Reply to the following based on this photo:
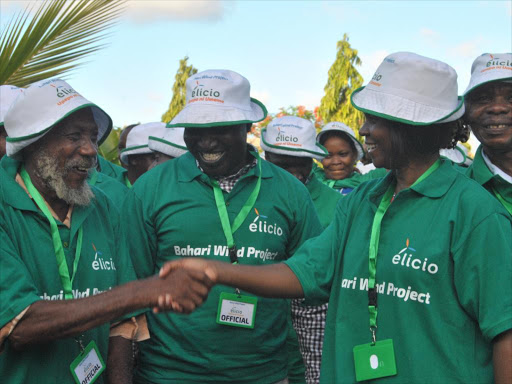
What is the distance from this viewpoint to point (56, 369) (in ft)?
9.59

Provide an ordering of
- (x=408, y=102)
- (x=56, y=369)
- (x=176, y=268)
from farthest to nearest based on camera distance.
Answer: (x=176, y=268) → (x=56, y=369) → (x=408, y=102)

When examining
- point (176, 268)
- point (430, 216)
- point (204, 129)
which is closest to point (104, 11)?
point (204, 129)

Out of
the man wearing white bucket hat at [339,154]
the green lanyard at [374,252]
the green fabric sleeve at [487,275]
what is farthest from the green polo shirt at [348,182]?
the green fabric sleeve at [487,275]

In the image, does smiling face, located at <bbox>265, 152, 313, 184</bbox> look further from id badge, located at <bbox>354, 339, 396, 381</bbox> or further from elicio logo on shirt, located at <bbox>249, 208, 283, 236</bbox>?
id badge, located at <bbox>354, 339, 396, 381</bbox>

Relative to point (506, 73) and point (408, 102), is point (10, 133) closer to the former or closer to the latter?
point (408, 102)

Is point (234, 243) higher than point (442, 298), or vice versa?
point (234, 243)

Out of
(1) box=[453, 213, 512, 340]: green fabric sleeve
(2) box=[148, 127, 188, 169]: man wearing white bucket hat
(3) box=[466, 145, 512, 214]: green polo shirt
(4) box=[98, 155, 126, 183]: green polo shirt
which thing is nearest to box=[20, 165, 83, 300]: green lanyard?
(1) box=[453, 213, 512, 340]: green fabric sleeve

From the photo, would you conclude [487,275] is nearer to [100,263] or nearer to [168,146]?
[100,263]

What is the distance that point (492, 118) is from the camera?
3.46 metres

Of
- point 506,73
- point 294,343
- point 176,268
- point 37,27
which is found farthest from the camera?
point 37,27

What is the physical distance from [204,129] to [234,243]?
733 millimetres

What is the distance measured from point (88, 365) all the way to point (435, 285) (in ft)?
5.42

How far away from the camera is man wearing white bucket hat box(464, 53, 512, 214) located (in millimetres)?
3400

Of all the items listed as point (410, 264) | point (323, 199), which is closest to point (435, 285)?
point (410, 264)
